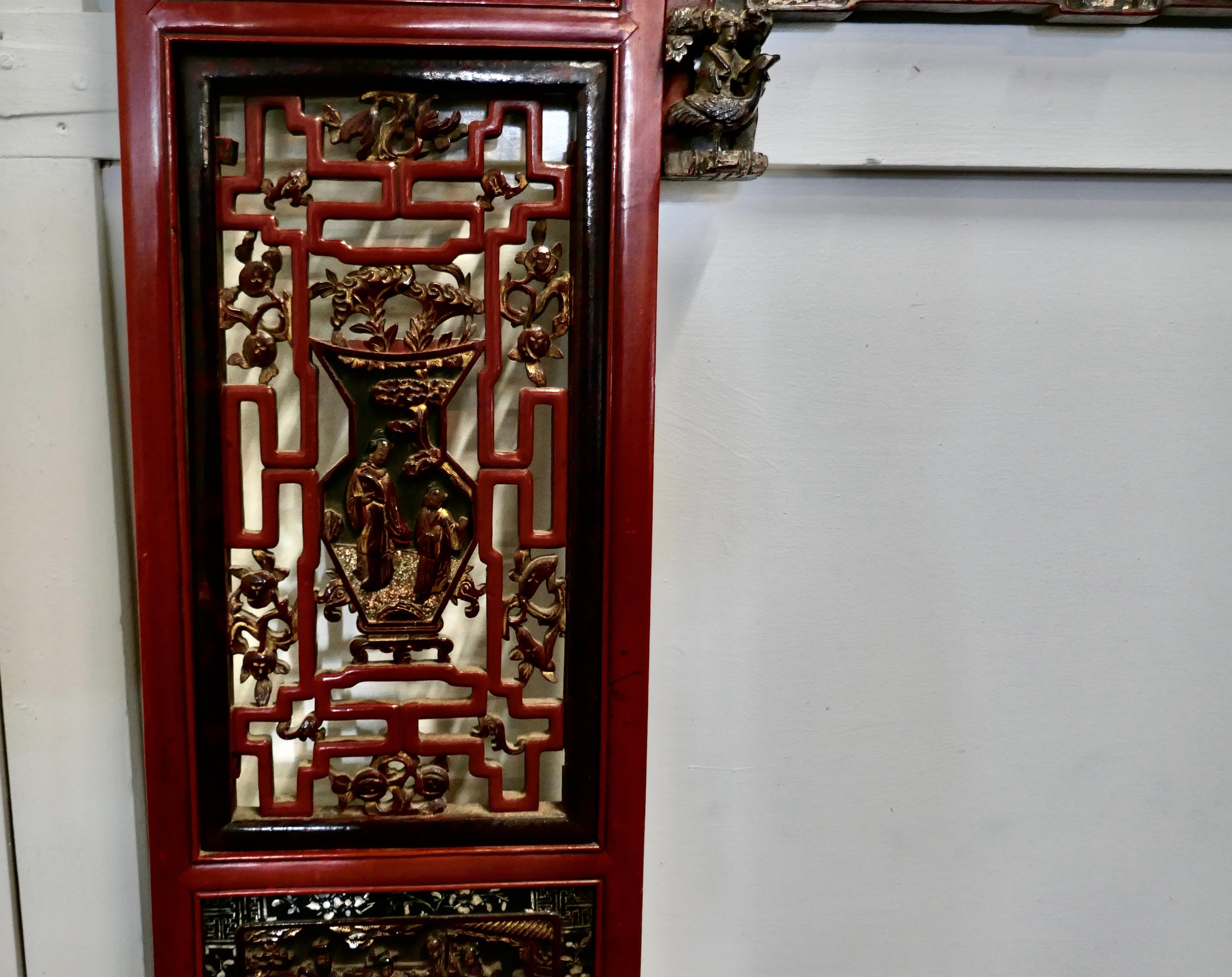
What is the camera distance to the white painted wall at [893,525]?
0.90 metres

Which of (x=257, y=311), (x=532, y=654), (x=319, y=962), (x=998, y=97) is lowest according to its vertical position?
(x=319, y=962)

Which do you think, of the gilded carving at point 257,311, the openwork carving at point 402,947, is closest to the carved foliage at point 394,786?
the openwork carving at point 402,947

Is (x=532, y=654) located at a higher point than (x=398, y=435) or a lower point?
lower

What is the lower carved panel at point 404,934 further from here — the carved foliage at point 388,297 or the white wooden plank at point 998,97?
the white wooden plank at point 998,97

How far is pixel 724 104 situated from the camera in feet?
2.65

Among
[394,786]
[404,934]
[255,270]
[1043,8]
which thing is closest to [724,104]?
[1043,8]

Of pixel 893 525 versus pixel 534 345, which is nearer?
pixel 534 345

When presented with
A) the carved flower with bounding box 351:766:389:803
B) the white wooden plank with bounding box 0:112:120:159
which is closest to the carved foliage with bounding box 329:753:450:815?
the carved flower with bounding box 351:766:389:803

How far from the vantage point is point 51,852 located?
3.08 feet

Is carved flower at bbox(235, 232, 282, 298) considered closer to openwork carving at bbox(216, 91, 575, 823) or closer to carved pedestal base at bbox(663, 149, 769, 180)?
openwork carving at bbox(216, 91, 575, 823)

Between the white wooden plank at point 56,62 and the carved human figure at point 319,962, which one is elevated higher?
the white wooden plank at point 56,62

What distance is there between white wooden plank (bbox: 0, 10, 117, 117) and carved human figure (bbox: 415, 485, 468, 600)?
500 millimetres

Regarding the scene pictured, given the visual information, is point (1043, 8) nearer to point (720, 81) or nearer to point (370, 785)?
point (720, 81)

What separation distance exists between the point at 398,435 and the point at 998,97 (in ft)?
2.32
